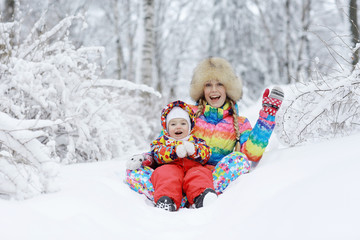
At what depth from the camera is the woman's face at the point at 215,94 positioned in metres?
3.18

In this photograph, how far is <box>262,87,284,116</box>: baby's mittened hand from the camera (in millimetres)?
2693

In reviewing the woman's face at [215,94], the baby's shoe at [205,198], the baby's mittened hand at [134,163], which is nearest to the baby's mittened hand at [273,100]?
the woman's face at [215,94]

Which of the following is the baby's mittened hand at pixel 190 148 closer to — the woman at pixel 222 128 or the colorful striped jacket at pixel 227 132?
the woman at pixel 222 128

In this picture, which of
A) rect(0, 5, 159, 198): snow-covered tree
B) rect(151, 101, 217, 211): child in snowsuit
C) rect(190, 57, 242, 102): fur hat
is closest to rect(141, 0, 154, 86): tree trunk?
rect(0, 5, 159, 198): snow-covered tree

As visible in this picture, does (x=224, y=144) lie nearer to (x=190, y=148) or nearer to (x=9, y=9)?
(x=190, y=148)

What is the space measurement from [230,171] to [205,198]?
42 centimetres

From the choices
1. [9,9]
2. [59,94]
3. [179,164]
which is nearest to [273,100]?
[179,164]

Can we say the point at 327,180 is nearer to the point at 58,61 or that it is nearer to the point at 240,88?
the point at 240,88

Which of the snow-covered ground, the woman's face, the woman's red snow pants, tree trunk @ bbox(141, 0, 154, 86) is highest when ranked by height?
tree trunk @ bbox(141, 0, 154, 86)

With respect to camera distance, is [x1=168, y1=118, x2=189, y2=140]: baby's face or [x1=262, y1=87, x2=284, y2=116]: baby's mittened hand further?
[x1=168, y1=118, x2=189, y2=140]: baby's face

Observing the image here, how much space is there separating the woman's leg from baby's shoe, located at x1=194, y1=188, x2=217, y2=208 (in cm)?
29

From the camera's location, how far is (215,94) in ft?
10.4

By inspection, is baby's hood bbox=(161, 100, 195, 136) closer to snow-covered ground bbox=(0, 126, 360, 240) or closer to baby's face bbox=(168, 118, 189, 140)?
baby's face bbox=(168, 118, 189, 140)

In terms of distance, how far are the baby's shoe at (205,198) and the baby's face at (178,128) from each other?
0.66 metres
